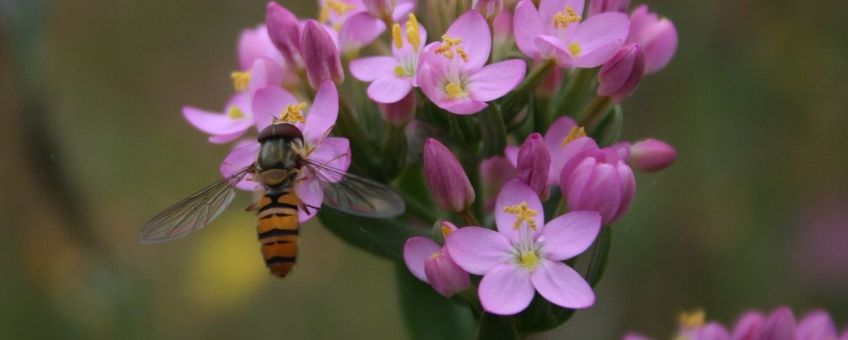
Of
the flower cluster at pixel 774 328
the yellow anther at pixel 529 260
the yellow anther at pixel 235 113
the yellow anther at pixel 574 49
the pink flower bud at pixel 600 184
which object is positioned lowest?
the flower cluster at pixel 774 328

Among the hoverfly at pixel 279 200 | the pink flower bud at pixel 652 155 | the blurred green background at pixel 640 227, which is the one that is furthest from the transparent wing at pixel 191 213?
the blurred green background at pixel 640 227

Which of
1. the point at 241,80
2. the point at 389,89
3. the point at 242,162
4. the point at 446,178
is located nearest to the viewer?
the point at 446,178

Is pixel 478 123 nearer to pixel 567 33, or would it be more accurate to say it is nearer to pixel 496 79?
pixel 496 79

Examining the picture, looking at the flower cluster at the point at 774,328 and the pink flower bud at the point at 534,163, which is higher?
the pink flower bud at the point at 534,163

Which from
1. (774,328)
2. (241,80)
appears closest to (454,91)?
(241,80)

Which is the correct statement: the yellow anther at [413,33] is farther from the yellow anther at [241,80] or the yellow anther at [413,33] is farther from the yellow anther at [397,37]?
the yellow anther at [241,80]

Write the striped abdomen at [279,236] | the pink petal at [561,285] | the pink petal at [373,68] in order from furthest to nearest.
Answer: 1. the pink petal at [373,68]
2. the striped abdomen at [279,236]
3. the pink petal at [561,285]
